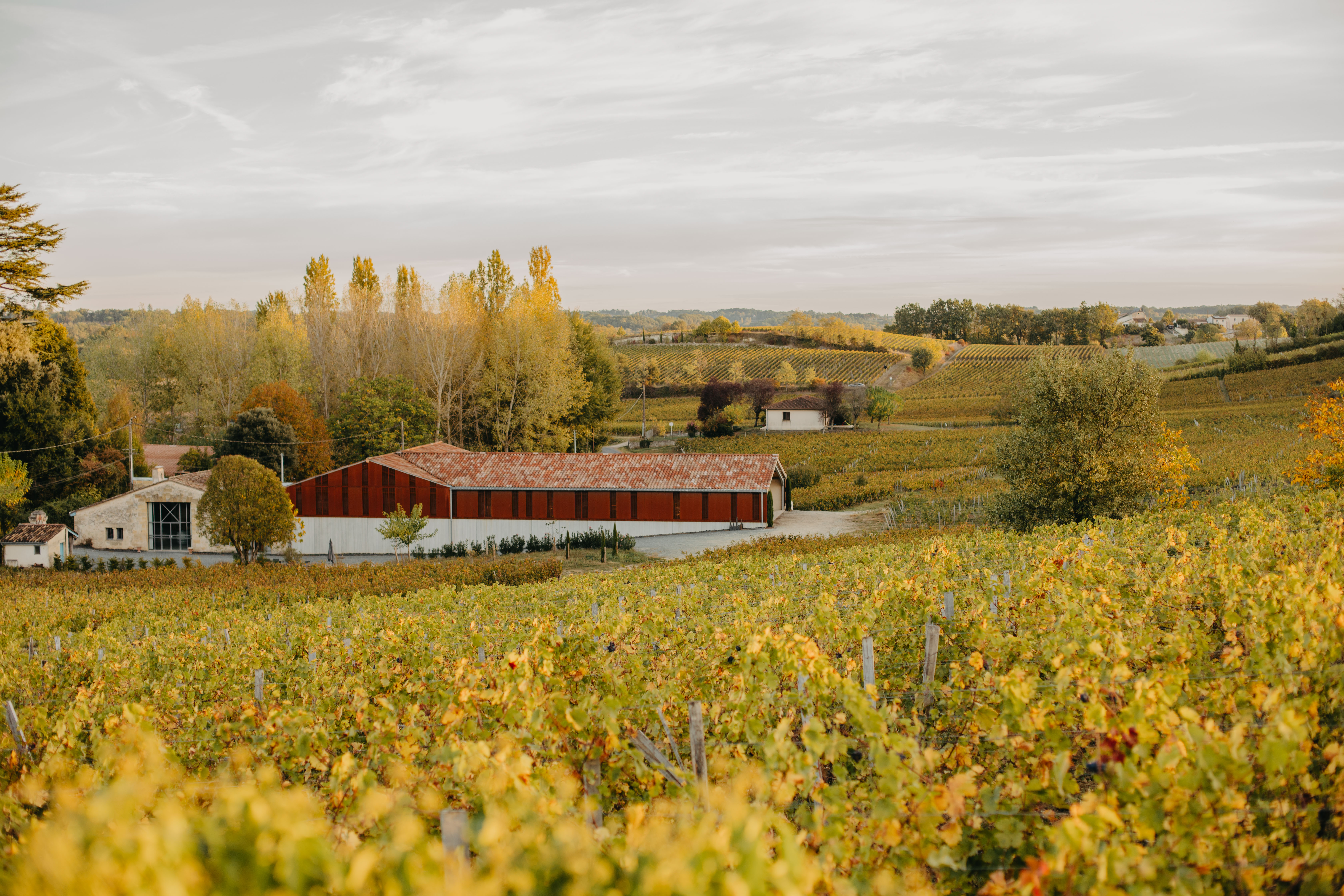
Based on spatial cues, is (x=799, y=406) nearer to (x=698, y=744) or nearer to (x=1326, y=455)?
(x=1326, y=455)

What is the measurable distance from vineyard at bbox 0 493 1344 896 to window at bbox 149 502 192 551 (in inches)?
1079

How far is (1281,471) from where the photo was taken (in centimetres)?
2872

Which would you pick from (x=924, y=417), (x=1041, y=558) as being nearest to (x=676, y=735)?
(x=1041, y=558)

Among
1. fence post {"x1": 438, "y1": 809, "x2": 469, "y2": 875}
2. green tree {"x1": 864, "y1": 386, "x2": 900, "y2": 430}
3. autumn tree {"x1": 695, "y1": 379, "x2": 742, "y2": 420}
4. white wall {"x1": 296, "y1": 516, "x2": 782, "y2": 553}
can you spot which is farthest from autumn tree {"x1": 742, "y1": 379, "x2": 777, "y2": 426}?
fence post {"x1": 438, "y1": 809, "x2": 469, "y2": 875}

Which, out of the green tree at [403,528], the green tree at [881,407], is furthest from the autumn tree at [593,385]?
the green tree at [881,407]

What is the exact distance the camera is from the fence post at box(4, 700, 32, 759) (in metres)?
6.16

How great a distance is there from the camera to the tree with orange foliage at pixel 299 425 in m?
43.5

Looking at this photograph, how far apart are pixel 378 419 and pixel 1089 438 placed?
111 feet

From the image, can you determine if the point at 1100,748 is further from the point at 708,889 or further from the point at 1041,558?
the point at 1041,558

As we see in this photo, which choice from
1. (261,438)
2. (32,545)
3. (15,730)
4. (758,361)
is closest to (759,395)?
(758,361)

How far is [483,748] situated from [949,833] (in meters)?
2.04

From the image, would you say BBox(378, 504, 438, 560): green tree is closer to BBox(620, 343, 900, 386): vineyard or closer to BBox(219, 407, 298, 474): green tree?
BBox(219, 407, 298, 474): green tree

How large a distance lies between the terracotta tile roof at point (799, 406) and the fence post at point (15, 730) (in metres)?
66.1

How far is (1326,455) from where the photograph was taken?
80.6 ft
